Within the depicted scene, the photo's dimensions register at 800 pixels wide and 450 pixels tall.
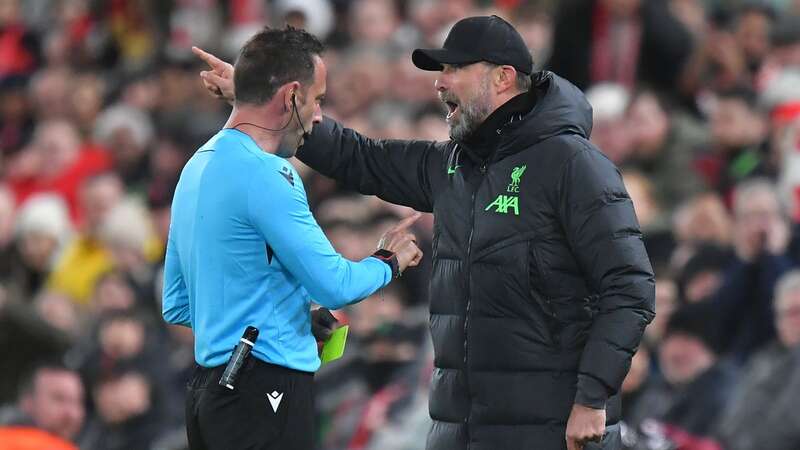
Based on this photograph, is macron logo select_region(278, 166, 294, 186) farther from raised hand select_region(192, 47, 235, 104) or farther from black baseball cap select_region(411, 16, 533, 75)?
black baseball cap select_region(411, 16, 533, 75)

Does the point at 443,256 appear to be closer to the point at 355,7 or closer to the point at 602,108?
the point at 602,108

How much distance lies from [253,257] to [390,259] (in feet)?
1.48

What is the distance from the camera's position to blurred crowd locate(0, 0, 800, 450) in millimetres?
7406

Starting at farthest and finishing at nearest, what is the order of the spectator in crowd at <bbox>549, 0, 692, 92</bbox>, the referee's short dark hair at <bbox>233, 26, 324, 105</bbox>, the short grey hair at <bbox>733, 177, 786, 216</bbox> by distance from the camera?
the spectator in crowd at <bbox>549, 0, 692, 92</bbox>
the short grey hair at <bbox>733, 177, 786, 216</bbox>
the referee's short dark hair at <bbox>233, 26, 324, 105</bbox>

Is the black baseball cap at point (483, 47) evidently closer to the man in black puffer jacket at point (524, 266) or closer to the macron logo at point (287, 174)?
the man in black puffer jacket at point (524, 266)

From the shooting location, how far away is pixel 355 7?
37.4ft

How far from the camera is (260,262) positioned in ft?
15.9

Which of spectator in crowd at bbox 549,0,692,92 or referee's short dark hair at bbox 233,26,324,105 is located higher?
referee's short dark hair at bbox 233,26,324,105

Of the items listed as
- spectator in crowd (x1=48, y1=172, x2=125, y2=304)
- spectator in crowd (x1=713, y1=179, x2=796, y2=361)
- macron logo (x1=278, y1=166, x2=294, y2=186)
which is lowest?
spectator in crowd (x1=48, y1=172, x2=125, y2=304)

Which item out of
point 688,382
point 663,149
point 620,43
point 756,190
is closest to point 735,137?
point 663,149

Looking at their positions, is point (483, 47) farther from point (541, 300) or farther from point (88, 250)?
point (88, 250)

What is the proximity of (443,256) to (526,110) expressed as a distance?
0.51 m

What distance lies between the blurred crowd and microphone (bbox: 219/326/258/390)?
1.63 metres

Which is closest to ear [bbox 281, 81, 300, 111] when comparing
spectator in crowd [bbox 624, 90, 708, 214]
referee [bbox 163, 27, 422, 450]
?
referee [bbox 163, 27, 422, 450]
